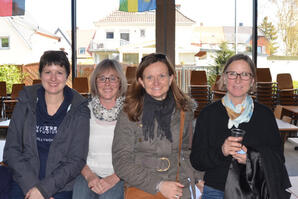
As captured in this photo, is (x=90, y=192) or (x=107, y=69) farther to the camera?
(x=107, y=69)

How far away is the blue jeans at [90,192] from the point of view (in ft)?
6.91

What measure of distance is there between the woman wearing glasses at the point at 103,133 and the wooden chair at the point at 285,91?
5661mm

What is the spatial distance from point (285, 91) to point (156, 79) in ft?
19.6

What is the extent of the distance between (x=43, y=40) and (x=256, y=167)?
7.59 metres

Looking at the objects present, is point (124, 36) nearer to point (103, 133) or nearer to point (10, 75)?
point (10, 75)

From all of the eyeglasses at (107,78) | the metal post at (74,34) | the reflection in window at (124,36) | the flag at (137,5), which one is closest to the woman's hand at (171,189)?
the eyeglasses at (107,78)

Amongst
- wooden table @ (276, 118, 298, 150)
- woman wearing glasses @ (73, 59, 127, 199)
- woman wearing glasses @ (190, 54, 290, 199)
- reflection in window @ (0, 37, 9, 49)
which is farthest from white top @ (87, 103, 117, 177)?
reflection in window @ (0, 37, 9, 49)

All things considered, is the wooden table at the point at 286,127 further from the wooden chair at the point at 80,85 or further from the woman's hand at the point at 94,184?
the wooden chair at the point at 80,85

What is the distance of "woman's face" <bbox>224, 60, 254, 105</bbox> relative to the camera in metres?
1.97

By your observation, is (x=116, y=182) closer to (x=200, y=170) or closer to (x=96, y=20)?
(x=200, y=170)

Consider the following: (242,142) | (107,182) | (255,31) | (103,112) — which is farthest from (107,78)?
(255,31)

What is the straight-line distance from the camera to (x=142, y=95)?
2.06 metres

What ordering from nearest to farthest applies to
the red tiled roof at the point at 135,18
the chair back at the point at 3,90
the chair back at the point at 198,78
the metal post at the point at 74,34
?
the chair back at the point at 3,90 → the chair back at the point at 198,78 → the metal post at the point at 74,34 → the red tiled roof at the point at 135,18

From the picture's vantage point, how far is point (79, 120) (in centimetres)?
214
